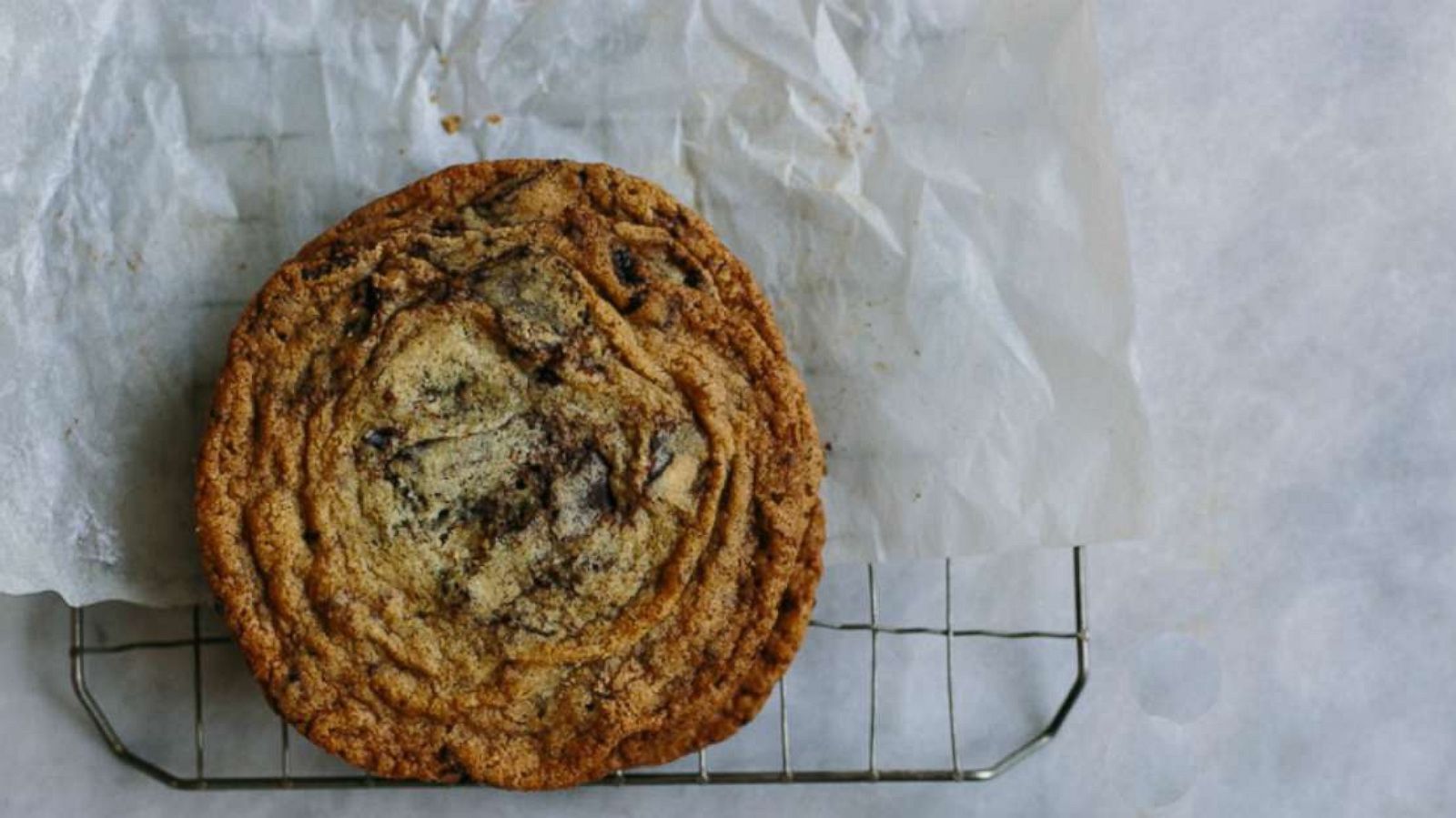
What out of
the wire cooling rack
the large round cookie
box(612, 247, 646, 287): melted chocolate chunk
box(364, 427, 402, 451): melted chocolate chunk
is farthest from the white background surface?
box(364, 427, 402, 451): melted chocolate chunk

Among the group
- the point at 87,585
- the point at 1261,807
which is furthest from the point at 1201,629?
the point at 87,585

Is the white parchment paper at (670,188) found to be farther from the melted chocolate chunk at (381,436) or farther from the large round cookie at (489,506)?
the melted chocolate chunk at (381,436)

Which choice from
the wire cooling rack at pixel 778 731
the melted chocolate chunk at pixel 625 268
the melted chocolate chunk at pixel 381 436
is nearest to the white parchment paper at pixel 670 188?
the wire cooling rack at pixel 778 731

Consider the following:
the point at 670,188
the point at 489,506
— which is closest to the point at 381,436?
the point at 489,506

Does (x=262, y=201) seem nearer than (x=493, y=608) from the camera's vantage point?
No

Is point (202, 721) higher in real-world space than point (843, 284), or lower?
lower

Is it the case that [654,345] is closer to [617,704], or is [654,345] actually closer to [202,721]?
[617,704]

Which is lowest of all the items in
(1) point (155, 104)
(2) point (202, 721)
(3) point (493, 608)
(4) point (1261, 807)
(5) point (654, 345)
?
(4) point (1261, 807)
